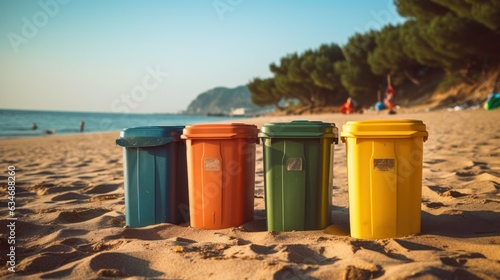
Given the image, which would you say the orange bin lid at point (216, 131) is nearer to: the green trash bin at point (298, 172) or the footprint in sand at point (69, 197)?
the green trash bin at point (298, 172)

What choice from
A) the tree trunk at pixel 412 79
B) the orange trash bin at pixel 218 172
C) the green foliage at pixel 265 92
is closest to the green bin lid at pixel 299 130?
the orange trash bin at pixel 218 172

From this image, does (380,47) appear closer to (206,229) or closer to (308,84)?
(308,84)

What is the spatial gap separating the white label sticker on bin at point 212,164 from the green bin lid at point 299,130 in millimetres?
477

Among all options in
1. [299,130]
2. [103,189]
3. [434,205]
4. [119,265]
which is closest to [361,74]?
[103,189]

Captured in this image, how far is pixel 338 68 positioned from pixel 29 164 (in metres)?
33.8

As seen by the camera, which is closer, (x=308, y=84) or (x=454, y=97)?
(x=454, y=97)

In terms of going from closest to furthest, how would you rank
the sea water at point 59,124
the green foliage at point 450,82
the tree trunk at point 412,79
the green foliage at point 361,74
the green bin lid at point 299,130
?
1. the green bin lid at point 299,130
2. the sea water at point 59,124
3. the green foliage at point 450,82
4. the tree trunk at point 412,79
5. the green foliage at point 361,74

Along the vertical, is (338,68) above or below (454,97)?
above

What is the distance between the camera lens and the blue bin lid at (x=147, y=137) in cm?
356

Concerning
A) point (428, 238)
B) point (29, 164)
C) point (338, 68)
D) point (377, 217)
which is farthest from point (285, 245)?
point (338, 68)

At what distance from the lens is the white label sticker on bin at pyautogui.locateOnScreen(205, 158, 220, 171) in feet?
11.2

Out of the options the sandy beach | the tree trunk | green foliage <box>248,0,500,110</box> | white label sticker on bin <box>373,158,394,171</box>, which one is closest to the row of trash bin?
white label sticker on bin <box>373,158,394,171</box>

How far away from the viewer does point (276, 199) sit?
332cm

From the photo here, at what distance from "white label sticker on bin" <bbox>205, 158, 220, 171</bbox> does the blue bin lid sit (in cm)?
41
